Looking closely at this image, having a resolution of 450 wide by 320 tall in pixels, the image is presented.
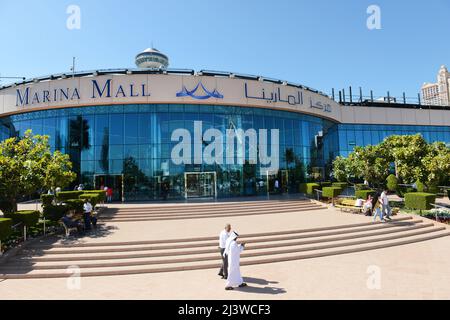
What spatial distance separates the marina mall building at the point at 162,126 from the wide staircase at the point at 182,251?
1301cm

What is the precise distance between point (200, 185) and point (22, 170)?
14.2m

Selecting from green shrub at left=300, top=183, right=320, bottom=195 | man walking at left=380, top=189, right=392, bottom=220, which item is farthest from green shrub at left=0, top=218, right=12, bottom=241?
green shrub at left=300, top=183, right=320, bottom=195

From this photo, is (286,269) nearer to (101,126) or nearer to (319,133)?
(101,126)

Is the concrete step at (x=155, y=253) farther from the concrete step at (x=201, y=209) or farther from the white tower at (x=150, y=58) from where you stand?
the white tower at (x=150, y=58)

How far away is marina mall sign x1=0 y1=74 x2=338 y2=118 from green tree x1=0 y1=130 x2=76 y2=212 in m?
10.2

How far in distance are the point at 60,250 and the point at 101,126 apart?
52.8 feet

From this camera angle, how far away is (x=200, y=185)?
2514 cm

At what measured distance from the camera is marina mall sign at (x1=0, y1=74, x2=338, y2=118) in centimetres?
2416

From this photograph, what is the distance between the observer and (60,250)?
10.9 metres

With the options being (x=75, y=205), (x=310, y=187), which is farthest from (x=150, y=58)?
(x=310, y=187)

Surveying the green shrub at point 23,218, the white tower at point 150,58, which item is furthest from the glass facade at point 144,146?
the green shrub at point 23,218

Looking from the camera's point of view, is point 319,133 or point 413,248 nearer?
point 413,248
